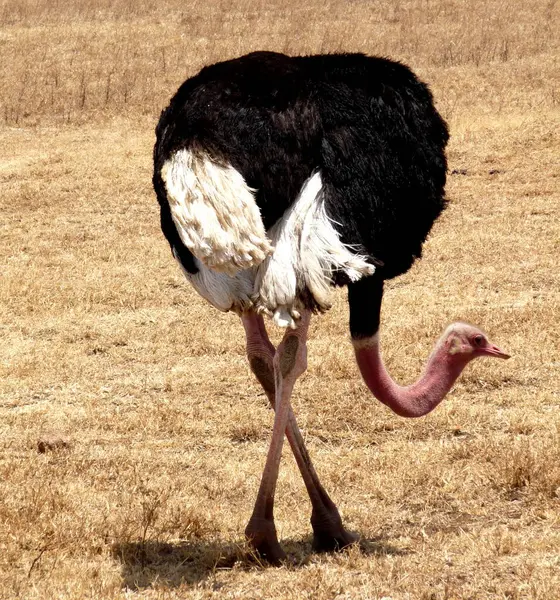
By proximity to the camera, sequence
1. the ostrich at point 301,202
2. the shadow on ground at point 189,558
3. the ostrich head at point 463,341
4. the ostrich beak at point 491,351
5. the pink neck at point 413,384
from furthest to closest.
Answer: the ostrich beak at point 491,351 → the ostrich head at point 463,341 → the pink neck at point 413,384 → the shadow on ground at point 189,558 → the ostrich at point 301,202

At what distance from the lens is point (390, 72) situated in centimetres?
453

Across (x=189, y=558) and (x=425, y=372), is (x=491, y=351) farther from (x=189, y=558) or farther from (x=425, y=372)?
(x=189, y=558)

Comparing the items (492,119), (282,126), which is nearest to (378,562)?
(282,126)

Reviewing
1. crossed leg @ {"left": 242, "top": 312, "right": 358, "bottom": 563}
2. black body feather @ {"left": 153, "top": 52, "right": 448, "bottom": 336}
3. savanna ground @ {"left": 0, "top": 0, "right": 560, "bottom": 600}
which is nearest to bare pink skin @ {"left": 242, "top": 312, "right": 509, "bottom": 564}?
crossed leg @ {"left": 242, "top": 312, "right": 358, "bottom": 563}

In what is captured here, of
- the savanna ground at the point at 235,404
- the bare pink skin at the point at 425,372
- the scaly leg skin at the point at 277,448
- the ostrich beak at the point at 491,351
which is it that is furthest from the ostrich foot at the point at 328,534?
the ostrich beak at the point at 491,351

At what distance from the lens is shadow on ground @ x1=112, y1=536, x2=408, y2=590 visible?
166 inches

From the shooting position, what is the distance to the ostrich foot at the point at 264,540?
4309mm

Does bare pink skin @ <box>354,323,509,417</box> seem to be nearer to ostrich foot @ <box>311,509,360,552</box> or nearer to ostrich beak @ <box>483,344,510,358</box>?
ostrich beak @ <box>483,344,510,358</box>

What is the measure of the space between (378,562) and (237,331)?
4285 mm

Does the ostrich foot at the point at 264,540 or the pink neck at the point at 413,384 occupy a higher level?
the pink neck at the point at 413,384

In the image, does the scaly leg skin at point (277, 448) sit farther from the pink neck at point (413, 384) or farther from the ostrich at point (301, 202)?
the pink neck at point (413, 384)

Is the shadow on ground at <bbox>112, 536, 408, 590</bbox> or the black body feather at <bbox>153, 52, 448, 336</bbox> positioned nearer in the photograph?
the black body feather at <bbox>153, 52, 448, 336</bbox>

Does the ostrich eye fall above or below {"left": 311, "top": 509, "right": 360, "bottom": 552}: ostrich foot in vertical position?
above

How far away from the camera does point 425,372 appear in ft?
14.9
